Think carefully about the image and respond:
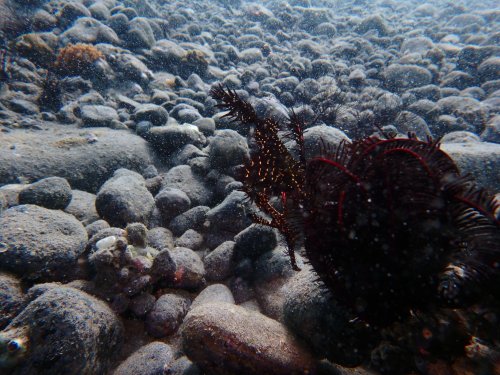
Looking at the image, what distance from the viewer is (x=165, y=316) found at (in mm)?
2754

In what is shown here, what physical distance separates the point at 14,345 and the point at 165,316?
1181mm

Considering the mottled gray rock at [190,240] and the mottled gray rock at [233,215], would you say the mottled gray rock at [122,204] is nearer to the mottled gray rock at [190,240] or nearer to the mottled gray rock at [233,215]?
the mottled gray rock at [190,240]

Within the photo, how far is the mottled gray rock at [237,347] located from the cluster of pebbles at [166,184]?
0.01 metres

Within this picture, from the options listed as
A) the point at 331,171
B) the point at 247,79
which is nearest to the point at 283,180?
the point at 331,171

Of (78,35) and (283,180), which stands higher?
(78,35)

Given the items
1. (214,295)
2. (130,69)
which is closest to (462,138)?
(214,295)

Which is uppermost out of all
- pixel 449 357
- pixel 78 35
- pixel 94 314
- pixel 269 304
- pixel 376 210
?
pixel 78 35

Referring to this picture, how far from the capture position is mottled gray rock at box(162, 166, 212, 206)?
15.2 feet

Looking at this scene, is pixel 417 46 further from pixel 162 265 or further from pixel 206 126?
pixel 162 265

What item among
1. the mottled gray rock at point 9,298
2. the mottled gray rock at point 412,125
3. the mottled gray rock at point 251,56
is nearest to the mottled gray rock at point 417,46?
the mottled gray rock at point 251,56

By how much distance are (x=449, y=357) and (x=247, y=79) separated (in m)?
9.27

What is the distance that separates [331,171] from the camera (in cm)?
204

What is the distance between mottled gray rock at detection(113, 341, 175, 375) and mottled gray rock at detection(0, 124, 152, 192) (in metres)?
3.67

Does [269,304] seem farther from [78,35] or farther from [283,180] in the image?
[78,35]
